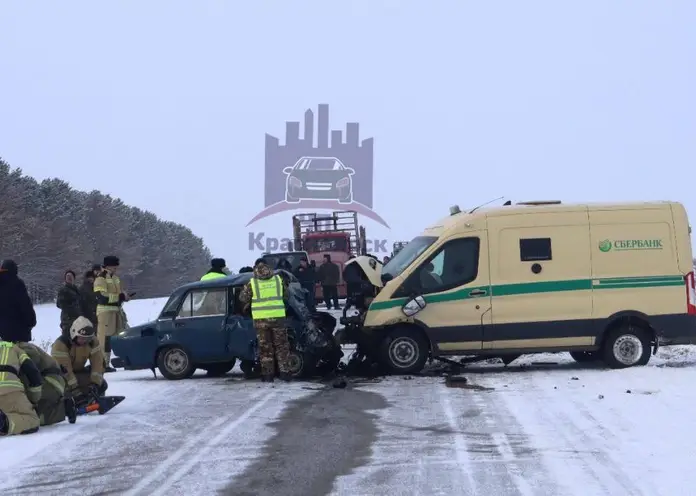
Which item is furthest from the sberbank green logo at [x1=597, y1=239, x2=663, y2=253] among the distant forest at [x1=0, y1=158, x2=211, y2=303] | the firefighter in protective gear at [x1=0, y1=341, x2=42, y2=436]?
the distant forest at [x1=0, y1=158, x2=211, y2=303]

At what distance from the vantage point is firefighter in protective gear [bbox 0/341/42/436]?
31.3 ft

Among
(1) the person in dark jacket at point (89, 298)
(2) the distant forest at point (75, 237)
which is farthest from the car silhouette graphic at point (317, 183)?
(1) the person in dark jacket at point (89, 298)

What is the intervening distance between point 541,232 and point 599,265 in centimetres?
95

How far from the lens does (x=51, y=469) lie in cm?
799

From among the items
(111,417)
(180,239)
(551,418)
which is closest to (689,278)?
(551,418)

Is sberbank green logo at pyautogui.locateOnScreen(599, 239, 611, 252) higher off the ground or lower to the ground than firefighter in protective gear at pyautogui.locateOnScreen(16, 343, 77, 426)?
higher

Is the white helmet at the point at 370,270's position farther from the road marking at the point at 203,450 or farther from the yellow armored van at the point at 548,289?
the road marking at the point at 203,450

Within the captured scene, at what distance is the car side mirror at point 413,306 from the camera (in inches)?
546

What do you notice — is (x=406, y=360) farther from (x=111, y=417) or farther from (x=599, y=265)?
(x=111, y=417)

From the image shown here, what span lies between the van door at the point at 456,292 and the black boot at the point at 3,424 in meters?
6.11

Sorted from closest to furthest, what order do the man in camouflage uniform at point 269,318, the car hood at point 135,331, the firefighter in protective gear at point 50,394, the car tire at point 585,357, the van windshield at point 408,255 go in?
the firefighter in protective gear at point 50,394 → the man in camouflage uniform at point 269,318 → the van windshield at point 408,255 → the car hood at point 135,331 → the car tire at point 585,357

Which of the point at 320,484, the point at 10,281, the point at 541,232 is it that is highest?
the point at 541,232

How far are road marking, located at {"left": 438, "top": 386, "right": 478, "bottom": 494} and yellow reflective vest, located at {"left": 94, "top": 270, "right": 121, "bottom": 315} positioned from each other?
6720 mm

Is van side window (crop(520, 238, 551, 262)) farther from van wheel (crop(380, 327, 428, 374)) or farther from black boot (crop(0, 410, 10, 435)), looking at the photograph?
black boot (crop(0, 410, 10, 435))
